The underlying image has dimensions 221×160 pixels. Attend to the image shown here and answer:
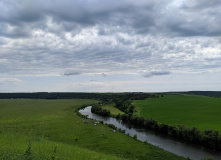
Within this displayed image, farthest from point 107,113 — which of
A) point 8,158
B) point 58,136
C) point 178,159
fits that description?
point 8,158

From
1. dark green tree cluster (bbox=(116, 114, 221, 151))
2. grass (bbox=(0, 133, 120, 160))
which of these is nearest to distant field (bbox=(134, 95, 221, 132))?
dark green tree cluster (bbox=(116, 114, 221, 151))

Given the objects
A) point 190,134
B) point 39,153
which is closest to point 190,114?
point 190,134

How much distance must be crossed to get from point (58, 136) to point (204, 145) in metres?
42.8

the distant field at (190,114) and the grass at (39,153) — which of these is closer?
the grass at (39,153)

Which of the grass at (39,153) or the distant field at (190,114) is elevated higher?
the grass at (39,153)

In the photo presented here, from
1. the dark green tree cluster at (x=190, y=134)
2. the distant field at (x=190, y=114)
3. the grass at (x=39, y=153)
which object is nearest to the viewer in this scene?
the grass at (x=39, y=153)

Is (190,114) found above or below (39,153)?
below

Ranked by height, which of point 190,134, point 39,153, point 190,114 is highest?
point 39,153

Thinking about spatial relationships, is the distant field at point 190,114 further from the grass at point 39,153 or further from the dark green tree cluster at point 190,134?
the grass at point 39,153

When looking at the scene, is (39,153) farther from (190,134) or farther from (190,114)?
Result: (190,114)

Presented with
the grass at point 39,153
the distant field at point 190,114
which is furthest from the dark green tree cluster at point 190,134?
the grass at point 39,153

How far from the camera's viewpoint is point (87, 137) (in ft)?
163

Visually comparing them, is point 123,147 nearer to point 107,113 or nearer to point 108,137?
point 108,137

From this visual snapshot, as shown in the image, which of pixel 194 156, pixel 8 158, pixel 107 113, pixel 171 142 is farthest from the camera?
pixel 107 113
